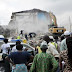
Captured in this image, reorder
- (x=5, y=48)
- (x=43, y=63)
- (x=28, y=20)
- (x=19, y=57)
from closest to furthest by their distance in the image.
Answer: (x=43, y=63)
(x=19, y=57)
(x=5, y=48)
(x=28, y=20)

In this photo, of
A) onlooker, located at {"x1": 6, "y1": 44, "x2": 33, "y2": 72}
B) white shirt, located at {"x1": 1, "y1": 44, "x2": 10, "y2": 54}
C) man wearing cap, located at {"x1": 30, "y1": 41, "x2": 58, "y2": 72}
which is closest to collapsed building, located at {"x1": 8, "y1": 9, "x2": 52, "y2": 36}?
white shirt, located at {"x1": 1, "y1": 44, "x2": 10, "y2": 54}

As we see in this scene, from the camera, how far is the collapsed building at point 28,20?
5572 centimetres

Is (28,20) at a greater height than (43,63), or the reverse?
(28,20)

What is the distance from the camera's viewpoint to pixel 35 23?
57625mm

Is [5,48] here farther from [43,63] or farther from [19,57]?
[43,63]

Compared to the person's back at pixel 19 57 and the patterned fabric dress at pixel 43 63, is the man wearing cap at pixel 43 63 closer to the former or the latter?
the patterned fabric dress at pixel 43 63

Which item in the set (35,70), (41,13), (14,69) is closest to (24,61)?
(14,69)

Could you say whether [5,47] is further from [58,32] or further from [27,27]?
[27,27]

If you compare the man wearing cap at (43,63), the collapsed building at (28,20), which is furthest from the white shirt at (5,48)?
the collapsed building at (28,20)

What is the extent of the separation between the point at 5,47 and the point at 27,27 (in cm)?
4678

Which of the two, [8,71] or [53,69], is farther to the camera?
[8,71]

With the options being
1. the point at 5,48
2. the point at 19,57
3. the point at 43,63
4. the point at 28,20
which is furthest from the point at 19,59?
the point at 28,20

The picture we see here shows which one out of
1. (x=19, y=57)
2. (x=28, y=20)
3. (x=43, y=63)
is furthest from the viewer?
(x=28, y=20)

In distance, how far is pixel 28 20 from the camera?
192ft
